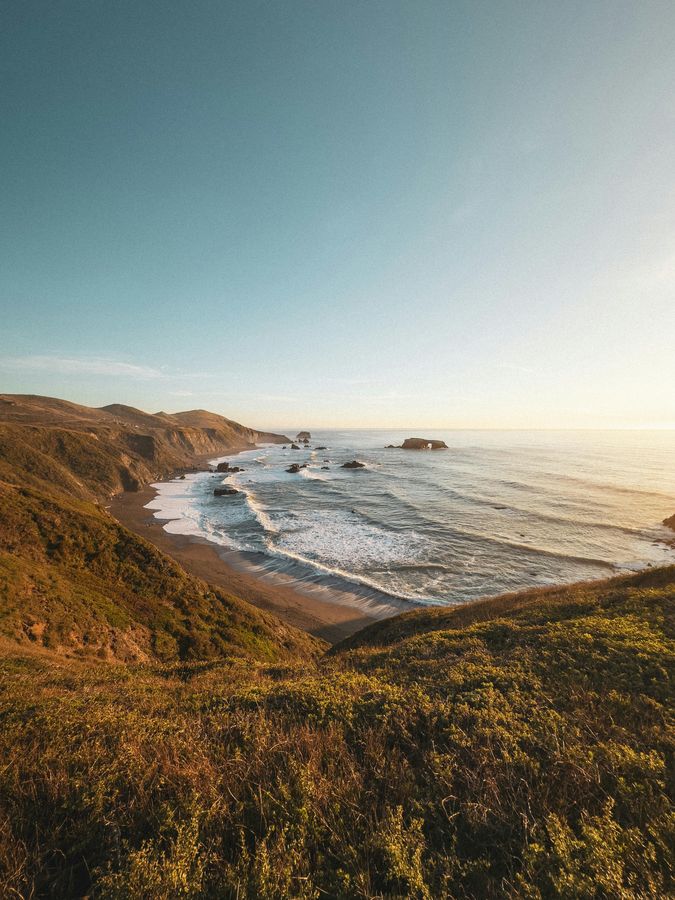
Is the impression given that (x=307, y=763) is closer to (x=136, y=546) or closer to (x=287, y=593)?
(x=136, y=546)

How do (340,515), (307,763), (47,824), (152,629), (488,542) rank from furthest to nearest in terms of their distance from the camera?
(340,515) → (488,542) → (152,629) → (307,763) → (47,824)

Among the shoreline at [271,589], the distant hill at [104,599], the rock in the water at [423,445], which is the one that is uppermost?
the rock in the water at [423,445]

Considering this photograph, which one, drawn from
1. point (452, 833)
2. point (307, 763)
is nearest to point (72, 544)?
point (307, 763)

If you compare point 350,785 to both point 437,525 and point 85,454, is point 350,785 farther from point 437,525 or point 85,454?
point 85,454

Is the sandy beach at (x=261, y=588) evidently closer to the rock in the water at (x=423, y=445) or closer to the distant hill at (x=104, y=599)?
the distant hill at (x=104, y=599)

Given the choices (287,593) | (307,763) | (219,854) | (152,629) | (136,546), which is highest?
(219,854)

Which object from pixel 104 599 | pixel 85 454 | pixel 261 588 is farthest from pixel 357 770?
pixel 85 454

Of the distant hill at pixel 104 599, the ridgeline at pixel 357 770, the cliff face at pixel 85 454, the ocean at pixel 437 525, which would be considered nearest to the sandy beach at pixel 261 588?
the ocean at pixel 437 525
